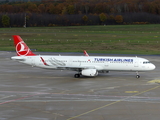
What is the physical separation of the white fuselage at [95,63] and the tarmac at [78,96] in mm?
1722

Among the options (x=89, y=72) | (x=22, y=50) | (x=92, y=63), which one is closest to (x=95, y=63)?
(x=92, y=63)

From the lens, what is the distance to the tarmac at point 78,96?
3014cm

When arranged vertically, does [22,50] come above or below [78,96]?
above

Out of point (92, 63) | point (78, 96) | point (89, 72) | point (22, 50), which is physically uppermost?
point (22, 50)

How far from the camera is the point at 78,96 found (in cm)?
3772

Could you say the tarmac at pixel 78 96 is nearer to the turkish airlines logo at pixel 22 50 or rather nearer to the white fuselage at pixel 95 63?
the white fuselage at pixel 95 63

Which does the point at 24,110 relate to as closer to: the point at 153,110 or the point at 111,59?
the point at 153,110

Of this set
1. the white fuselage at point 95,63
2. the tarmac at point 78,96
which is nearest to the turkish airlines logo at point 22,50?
the white fuselage at point 95,63

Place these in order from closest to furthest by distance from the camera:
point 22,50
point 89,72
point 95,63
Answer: point 89,72
point 95,63
point 22,50

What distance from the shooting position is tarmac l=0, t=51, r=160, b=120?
30.1 metres

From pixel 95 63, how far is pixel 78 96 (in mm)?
13875

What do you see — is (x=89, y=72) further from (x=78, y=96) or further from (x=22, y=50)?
(x=22, y=50)

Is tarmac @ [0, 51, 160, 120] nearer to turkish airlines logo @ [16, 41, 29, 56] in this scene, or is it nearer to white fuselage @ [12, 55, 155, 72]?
white fuselage @ [12, 55, 155, 72]

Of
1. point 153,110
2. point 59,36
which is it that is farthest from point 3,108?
point 59,36
